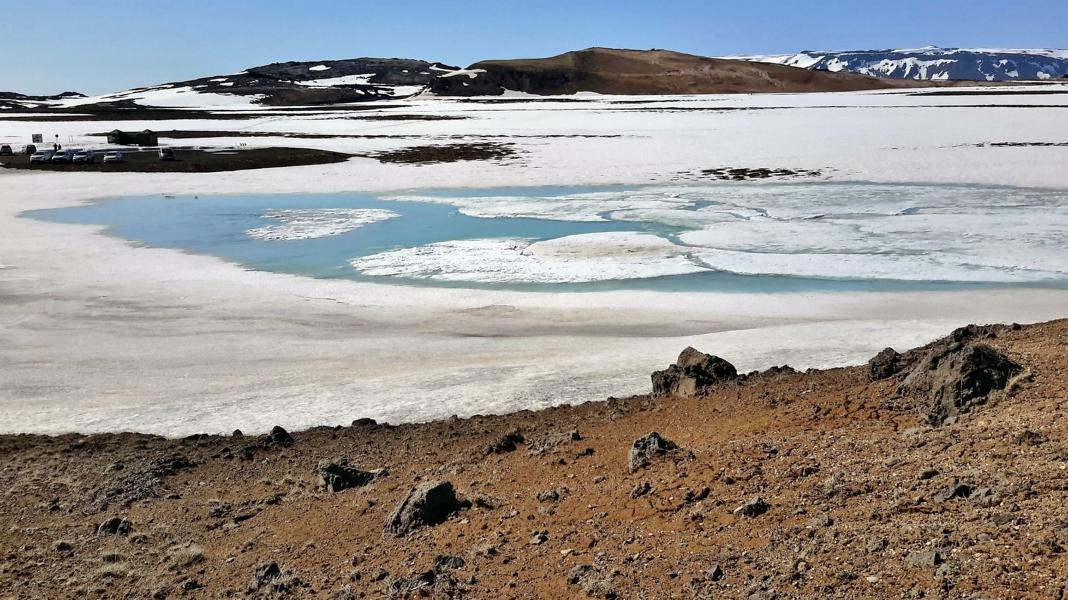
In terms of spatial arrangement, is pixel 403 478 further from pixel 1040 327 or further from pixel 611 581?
pixel 1040 327

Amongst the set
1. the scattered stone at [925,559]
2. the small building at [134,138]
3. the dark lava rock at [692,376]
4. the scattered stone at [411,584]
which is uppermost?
the small building at [134,138]

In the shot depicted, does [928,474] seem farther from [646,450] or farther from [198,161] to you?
[198,161]

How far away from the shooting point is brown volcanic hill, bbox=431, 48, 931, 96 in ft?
357

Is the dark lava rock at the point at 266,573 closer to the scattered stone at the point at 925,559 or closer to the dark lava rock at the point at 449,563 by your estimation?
the dark lava rock at the point at 449,563

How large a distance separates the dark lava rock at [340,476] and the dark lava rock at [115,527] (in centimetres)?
137

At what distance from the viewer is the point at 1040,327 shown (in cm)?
839

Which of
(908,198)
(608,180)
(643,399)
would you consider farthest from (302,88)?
(643,399)

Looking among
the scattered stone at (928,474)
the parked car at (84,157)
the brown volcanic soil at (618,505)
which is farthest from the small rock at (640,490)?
the parked car at (84,157)

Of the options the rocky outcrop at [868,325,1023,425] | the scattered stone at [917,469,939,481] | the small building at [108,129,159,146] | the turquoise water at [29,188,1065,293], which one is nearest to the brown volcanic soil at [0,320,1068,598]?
the scattered stone at [917,469,939,481]

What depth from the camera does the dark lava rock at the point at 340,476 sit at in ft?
23.3

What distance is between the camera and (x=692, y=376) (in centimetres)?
862

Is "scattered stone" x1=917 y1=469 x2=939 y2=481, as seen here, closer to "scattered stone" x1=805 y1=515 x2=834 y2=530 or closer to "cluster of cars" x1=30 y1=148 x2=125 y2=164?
"scattered stone" x1=805 y1=515 x2=834 y2=530

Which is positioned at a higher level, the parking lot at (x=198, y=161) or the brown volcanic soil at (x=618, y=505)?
the parking lot at (x=198, y=161)

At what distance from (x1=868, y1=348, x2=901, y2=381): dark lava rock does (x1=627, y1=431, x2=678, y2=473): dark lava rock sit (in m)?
2.20
